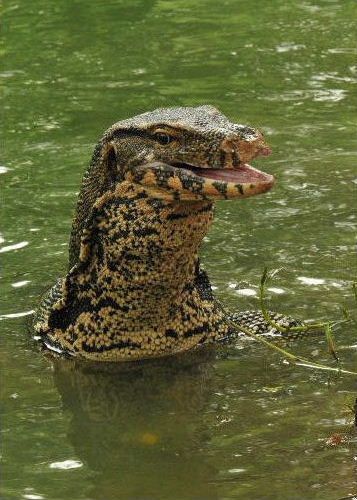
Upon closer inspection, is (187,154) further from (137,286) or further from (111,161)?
(137,286)

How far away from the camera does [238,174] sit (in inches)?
333

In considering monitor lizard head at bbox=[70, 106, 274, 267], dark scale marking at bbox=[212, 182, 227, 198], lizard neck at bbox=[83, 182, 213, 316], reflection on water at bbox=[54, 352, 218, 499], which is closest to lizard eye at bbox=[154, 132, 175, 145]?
monitor lizard head at bbox=[70, 106, 274, 267]

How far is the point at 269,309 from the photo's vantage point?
1011 cm

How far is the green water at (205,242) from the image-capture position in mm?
7641

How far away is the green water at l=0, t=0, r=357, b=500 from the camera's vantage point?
7641 millimetres

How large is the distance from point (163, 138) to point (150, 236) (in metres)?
0.57

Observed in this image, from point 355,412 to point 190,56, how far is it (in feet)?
34.8

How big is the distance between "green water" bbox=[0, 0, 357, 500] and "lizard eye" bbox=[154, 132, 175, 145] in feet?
4.70

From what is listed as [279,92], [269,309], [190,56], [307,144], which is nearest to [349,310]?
[269,309]

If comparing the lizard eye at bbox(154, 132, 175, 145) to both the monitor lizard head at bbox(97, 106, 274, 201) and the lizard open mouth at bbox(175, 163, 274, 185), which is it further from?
the lizard open mouth at bbox(175, 163, 274, 185)

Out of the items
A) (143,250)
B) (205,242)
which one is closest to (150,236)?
(143,250)

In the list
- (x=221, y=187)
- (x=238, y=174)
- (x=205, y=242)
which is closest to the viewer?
(x=221, y=187)

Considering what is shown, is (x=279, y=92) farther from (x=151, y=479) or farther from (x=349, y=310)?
(x=151, y=479)

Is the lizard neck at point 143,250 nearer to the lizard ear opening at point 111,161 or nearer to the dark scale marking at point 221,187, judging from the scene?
the lizard ear opening at point 111,161
